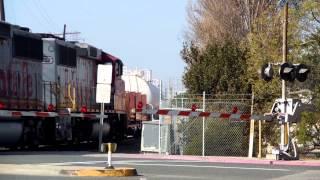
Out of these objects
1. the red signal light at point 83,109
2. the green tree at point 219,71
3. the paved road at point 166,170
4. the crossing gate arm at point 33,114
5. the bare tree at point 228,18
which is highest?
the bare tree at point 228,18

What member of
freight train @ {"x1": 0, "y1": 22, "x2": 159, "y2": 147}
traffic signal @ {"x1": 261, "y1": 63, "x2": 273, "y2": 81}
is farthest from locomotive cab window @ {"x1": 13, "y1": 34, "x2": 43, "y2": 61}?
traffic signal @ {"x1": 261, "y1": 63, "x2": 273, "y2": 81}

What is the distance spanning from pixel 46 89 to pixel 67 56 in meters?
2.06

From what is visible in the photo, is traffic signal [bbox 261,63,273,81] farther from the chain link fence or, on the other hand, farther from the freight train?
the freight train

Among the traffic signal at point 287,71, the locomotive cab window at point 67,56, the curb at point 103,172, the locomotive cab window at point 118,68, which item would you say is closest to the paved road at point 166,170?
the curb at point 103,172

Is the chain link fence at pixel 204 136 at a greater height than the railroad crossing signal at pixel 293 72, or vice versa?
the railroad crossing signal at pixel 293 72

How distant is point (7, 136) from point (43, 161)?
198 inches

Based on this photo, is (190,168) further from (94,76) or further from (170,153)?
(94,76)

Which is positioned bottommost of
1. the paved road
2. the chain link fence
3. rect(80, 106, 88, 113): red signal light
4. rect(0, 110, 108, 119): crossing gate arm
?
the paved road

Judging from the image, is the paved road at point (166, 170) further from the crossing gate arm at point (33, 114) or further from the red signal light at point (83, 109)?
the red signal light at point (83, 109)

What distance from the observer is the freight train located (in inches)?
915

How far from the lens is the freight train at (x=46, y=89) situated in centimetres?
2323

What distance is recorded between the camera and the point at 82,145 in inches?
1188

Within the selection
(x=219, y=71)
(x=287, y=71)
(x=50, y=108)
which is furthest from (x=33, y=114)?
(x=219, y=71)

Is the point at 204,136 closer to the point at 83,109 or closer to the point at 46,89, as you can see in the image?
the point at 83,109
